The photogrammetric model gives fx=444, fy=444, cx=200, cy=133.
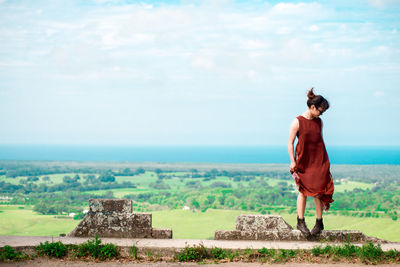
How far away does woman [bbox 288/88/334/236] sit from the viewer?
8.36 metres

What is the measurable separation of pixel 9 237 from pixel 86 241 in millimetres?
1660

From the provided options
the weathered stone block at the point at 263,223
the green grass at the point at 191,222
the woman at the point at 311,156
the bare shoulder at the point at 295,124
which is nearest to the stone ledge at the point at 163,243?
the weathered stone block at the point at 263,223

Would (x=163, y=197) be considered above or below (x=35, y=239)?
below

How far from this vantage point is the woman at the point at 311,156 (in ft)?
27.4

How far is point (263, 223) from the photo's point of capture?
28.3ft

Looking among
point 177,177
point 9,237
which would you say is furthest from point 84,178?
point 9,237

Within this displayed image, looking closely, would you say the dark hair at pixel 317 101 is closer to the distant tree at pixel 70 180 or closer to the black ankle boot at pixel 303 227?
the black ankle boot at pixel 303 227

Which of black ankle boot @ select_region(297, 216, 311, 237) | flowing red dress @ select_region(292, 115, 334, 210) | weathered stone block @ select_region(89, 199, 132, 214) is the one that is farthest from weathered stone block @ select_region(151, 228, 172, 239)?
flowing red dress @ select_region(292, 115, 334, 210)

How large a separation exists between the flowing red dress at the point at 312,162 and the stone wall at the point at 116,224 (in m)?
2.80

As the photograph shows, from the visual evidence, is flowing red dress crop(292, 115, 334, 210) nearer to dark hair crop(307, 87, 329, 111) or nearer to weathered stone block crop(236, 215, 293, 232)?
dark hair crop(307, 87, 329, 111)

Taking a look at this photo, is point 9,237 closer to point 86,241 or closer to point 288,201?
point 86,241

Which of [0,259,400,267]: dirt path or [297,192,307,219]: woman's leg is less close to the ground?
[297,192,307,219]: woman's leg

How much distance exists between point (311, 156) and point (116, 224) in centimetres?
400

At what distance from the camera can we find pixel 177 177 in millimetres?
109875
